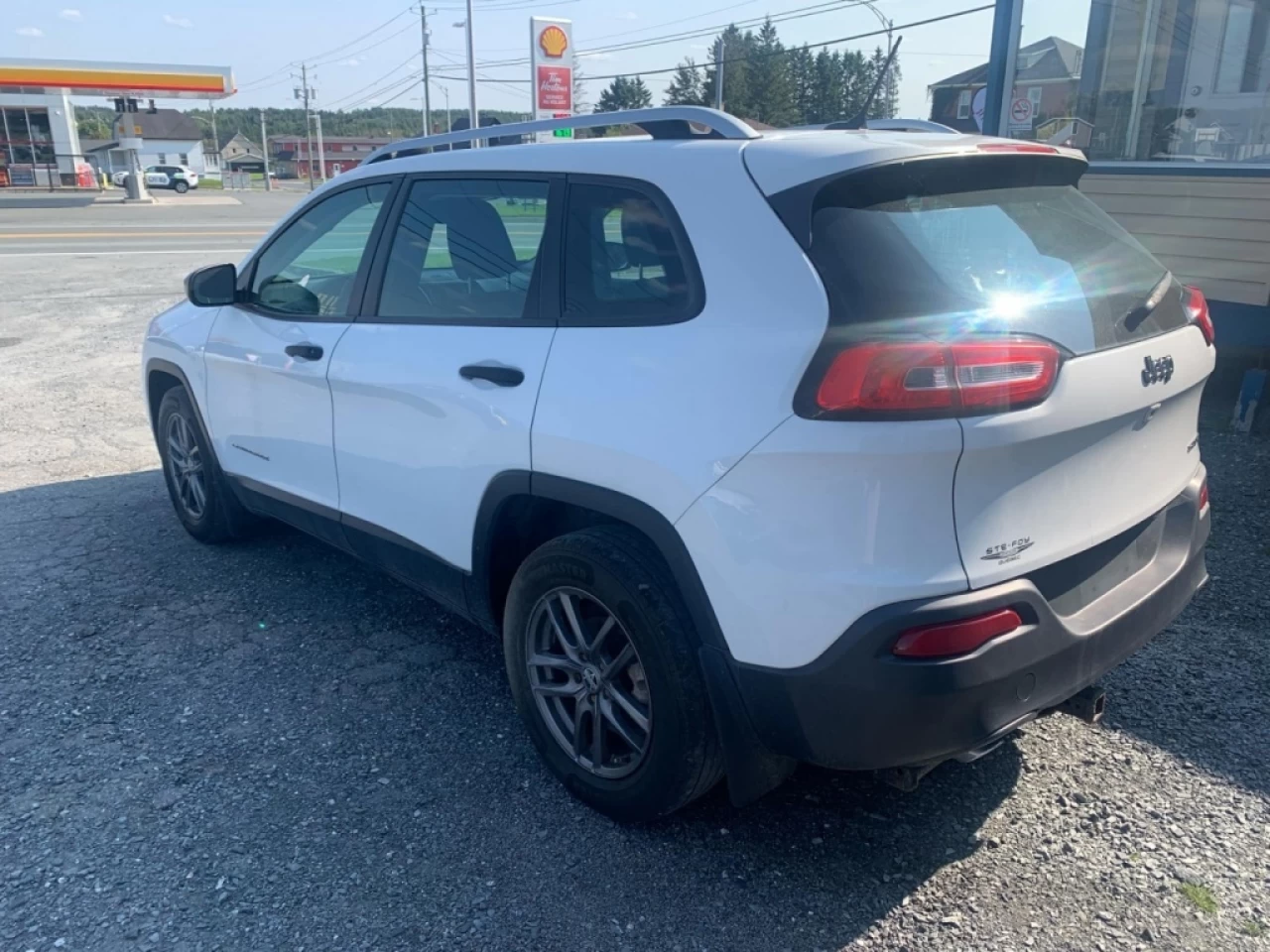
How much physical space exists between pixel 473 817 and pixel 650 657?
0.82 meters

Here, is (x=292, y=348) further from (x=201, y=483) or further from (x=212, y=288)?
(x=201, y=483)

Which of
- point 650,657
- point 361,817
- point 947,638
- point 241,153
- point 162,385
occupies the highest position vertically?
point 241,153

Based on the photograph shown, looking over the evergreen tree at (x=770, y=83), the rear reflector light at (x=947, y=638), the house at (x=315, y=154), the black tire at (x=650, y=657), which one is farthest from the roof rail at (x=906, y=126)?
the house at (x=315, y=154)

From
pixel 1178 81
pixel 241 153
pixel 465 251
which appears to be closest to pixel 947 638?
pixel 465 251

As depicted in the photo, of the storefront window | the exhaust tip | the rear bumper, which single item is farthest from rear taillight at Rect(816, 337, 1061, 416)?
the storefront window

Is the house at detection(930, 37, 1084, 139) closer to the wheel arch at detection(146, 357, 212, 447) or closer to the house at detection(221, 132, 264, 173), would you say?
the wheel arch at detection(146, 357, 212, 447)

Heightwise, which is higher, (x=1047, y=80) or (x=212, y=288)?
(x=1047, y=80)

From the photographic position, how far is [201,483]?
4898 mm

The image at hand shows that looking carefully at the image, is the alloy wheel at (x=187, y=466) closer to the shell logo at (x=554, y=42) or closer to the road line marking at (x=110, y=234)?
the road line marking at (x=110, y=234)

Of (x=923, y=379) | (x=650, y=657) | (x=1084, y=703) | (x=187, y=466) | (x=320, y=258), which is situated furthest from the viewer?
(x=187, y=466)

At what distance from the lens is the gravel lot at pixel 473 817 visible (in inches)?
101

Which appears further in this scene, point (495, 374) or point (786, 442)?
point (495, 374)

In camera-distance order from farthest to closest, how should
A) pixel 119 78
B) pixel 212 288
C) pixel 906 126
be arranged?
pixel 119 78
pixel 212 288
pixel 906 126

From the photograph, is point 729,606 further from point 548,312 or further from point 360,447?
point 360,447
